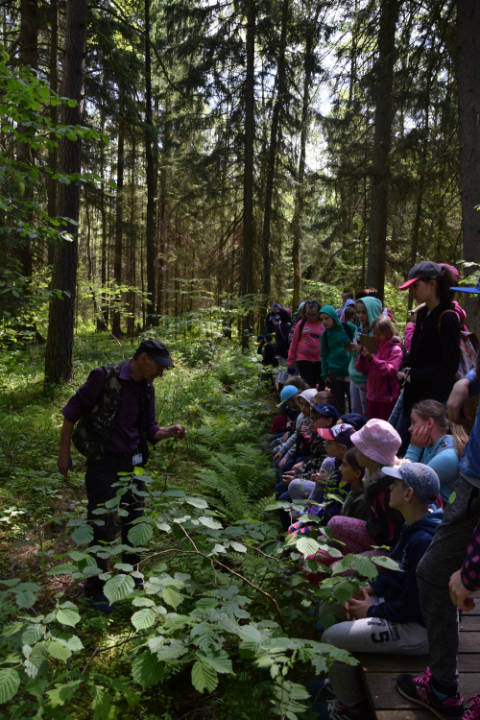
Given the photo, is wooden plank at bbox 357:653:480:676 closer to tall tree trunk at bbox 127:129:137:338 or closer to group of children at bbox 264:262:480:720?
group of children at bbox 264:262:480:720

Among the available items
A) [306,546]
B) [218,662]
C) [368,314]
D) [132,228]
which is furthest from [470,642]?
[132,228]

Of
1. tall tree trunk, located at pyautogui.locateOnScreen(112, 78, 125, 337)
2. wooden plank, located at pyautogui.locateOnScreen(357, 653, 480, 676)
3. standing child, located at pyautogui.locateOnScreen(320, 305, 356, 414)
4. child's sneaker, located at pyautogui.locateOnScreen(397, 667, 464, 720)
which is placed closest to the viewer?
child's sneaker, located at pyautogui.locateOnScreen(397, 667, 464, 720)

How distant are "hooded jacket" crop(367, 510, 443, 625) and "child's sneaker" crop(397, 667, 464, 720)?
0.28 m

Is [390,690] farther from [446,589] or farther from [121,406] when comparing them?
[121,406]

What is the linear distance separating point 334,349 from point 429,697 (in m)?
4.88

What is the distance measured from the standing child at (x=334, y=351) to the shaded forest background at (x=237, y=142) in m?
1.88

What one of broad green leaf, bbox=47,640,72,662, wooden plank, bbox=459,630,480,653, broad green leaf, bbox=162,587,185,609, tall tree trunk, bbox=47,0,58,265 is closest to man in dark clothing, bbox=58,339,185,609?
broad green leaf, bbox=162,587,185,609

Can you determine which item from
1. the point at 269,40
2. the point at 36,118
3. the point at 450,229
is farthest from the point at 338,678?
the point at 269,40

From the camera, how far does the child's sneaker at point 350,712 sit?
241 centimetres

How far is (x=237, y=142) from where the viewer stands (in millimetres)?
15188

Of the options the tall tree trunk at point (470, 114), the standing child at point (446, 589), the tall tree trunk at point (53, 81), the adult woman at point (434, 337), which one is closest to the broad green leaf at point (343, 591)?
the standing child at point (446, 589)

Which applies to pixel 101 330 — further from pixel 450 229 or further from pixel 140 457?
pixel 140 457

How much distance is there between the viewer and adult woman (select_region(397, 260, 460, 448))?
12.0 feet

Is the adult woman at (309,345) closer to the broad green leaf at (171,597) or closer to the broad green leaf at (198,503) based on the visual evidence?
the broad green leaf at (198,503)
